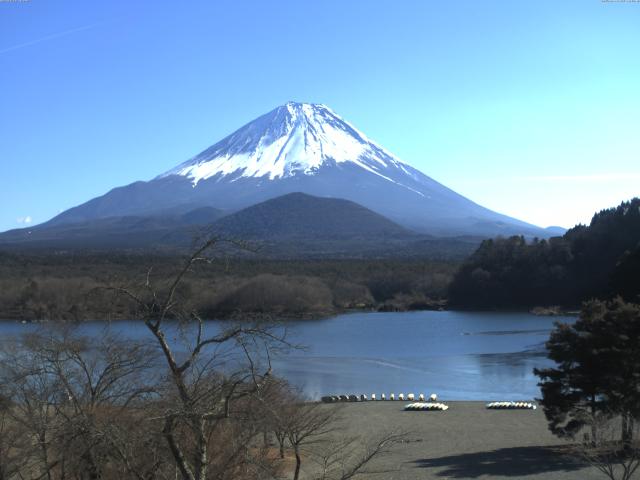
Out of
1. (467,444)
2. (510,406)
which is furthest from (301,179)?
(467,444)

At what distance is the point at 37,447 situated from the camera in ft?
19.9

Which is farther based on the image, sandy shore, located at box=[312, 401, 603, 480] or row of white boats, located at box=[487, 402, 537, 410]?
row of white boats, located at box=[487, 402, 537, 410]

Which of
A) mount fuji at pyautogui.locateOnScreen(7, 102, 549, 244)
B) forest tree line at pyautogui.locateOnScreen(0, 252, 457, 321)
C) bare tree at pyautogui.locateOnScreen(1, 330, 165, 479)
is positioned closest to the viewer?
bare tree at pyautogui.locateOnScreen(1, 330, 165, 479)

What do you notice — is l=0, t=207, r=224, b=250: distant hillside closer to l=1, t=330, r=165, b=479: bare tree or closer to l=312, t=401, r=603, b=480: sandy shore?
l=312, t=401, r=603, b=480: sandy shore

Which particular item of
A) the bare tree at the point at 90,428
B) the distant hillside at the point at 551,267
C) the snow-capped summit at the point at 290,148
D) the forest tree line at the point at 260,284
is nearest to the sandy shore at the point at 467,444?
the bare tree at the point at 90,428

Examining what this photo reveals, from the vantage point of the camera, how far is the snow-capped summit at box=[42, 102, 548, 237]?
375 feet

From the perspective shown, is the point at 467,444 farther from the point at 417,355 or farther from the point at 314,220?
the point at 314,220

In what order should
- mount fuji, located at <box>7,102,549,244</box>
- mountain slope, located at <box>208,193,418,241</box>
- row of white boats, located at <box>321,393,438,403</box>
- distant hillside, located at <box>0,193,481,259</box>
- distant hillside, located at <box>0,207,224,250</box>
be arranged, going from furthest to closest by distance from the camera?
mount fuji, located at <box>7,102,549,244</box>, mountain slope, located at <box>208,193,418,241</box>, distant hillside, located at <box>0,207,224,250</box>, distant hillside, located at <box>0,193,481,259</box>, row of white boats, located at <box>321,393,438,403</box>

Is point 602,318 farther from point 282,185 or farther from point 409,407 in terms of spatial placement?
point 282,185

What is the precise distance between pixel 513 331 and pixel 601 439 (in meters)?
23.7

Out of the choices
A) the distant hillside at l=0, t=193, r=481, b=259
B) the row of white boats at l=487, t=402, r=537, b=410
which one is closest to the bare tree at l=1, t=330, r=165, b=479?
the row of white boats at l=487, t=402, r=537, b=410

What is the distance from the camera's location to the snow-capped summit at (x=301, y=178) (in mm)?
114438

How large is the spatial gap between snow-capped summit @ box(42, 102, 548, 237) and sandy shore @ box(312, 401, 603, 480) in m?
94.0

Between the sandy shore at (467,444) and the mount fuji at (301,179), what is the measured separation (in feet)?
309
